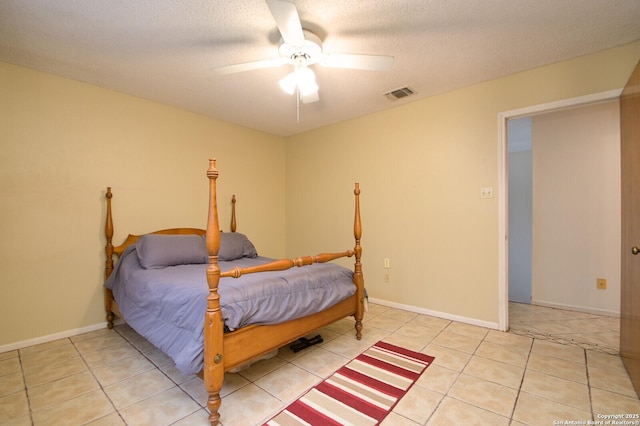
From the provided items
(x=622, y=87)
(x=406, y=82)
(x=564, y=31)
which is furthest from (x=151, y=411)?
(x=622, y=87)

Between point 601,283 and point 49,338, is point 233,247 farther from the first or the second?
point 601,283

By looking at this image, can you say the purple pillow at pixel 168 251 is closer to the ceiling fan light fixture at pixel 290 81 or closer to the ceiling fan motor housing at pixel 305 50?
the ceiling fan light fixture at pixel 290 81

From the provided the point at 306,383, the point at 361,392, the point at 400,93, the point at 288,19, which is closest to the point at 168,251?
the point at 306,383

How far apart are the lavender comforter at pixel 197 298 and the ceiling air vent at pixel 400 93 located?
6.11ft

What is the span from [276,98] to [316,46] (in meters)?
1.20

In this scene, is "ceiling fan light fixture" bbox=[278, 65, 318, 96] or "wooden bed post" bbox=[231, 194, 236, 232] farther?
"wooden bed post" bbox=[231, 194, 236, 232]

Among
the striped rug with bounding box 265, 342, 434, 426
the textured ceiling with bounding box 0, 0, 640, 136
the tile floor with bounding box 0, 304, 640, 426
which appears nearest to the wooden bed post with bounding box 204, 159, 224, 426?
the tile floor with bounding box 0, 304, 640, 426

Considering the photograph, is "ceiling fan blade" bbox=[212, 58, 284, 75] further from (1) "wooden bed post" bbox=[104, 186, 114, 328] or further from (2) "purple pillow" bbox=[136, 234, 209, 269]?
(1) "wooden bed post" bbox=[104, 186, 114, 328]

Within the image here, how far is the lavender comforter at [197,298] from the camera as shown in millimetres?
1598

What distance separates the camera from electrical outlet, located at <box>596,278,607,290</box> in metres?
3.09

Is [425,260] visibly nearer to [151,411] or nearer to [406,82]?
[406,82]

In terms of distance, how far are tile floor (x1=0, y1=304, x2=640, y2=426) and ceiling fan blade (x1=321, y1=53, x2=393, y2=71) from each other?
209 centimetres

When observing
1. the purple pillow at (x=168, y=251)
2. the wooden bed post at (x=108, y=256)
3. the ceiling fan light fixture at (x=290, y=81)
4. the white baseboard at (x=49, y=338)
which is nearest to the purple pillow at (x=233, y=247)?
the purple pillow at (x=168, y=251)

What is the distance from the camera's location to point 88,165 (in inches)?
107
